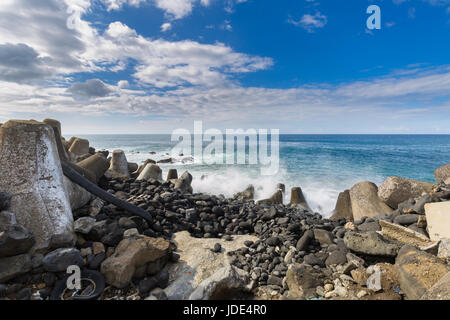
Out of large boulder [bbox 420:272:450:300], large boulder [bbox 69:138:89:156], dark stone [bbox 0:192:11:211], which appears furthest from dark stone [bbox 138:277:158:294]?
large boulder [bbox 69:138:89:156]

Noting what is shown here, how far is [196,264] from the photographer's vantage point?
359 centimetres

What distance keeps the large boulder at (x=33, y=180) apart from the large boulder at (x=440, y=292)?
4602 millimetres

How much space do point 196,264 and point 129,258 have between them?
3.73ft

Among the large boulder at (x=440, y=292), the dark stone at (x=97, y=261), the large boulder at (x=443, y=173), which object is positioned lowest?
the dark stone at (x=97, y=261)

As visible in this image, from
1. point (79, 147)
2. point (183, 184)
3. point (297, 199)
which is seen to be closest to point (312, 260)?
point (183, 184)

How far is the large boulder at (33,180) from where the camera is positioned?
3.02 meters

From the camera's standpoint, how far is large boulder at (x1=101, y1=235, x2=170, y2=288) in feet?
9.13

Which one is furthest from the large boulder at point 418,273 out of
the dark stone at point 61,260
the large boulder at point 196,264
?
the dark stone at point 61,260

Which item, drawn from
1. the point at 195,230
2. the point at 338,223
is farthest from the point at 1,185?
the point at 338,223

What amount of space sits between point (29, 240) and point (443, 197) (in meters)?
8.07

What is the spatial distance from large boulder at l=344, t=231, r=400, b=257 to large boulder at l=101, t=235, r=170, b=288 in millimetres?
3087

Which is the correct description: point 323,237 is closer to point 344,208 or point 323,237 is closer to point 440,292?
point 440,292

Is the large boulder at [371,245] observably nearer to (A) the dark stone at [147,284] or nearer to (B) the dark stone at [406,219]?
(B) the dark stone at [406,219]
